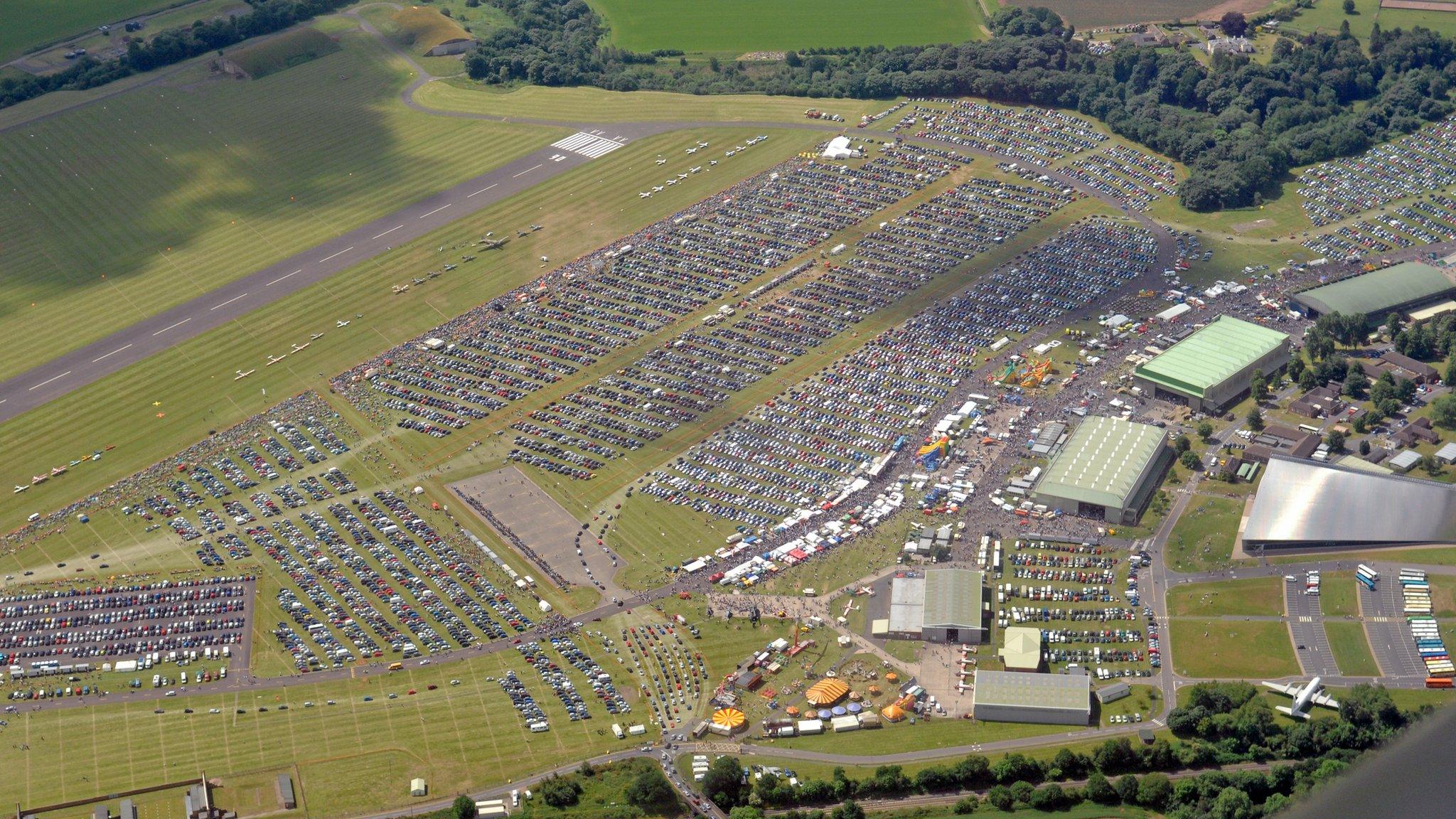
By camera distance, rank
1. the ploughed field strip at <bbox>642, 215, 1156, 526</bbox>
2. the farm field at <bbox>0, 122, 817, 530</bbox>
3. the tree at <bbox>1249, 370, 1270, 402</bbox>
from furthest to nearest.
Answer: the farm field at <bbox>0, 122, 817, 530</bbox> → the tree at <bbox>1249, 370, 1270, 402</bbox> → the ploughed field strip at <bbox>642, 215, 1156, 526</bbox>

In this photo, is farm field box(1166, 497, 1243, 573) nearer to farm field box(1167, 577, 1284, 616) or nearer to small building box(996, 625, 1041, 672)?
farm field box(1167, 577, 1284, 616)

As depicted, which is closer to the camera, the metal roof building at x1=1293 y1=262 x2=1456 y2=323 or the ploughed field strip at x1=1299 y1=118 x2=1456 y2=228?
the metal roof building at x1=1293 y1=262 x2=1456 y2=323

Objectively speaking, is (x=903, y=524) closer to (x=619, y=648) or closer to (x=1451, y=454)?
(x=619, y=648)

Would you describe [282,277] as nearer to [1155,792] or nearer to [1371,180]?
[1155,792]

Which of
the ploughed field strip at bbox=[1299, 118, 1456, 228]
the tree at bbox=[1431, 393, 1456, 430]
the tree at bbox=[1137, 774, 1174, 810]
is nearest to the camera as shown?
the tree at bbox=[1137, 774, 1174, 810]

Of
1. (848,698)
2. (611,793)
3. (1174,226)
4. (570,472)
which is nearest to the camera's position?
(611,793)

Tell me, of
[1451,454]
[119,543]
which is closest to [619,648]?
[119,543]

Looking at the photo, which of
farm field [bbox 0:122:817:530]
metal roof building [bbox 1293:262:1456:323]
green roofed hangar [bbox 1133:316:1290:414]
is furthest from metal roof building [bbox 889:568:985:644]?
metal roof building [bbox 1293:262:1456:323]
